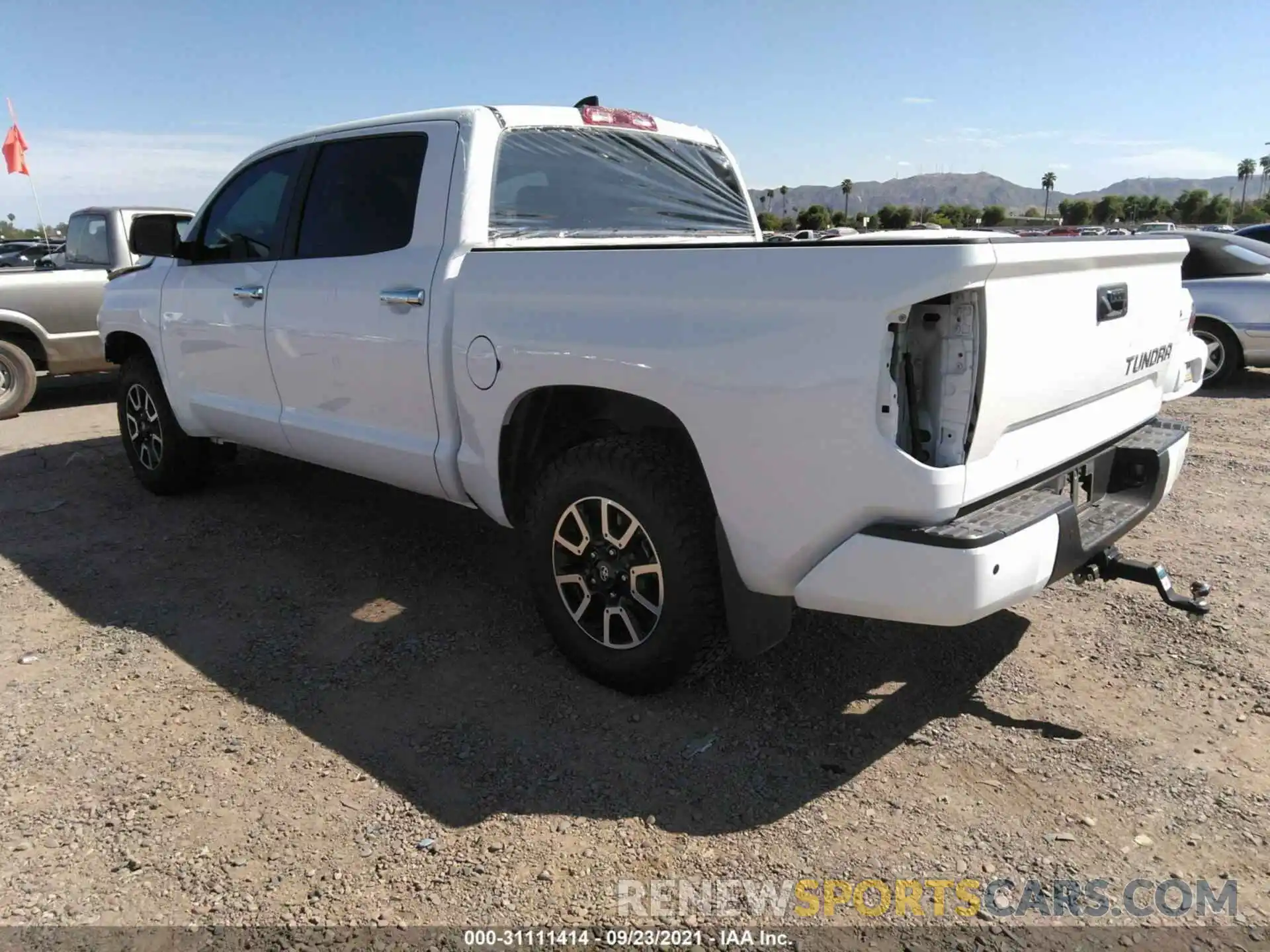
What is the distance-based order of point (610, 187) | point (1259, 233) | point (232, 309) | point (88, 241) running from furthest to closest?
point (1259, 233) < point (88, 241) < point (232, 309) < point (610, 187)

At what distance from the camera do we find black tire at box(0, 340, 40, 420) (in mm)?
8641

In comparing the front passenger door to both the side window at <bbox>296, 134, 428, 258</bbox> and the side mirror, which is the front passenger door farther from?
the side window at <bbox>296, 134, 428, 258</bbox>

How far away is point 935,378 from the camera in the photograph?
2494mm

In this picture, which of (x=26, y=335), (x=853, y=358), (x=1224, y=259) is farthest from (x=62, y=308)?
(x=1224, y=259)

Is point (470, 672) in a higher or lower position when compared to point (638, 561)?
lower

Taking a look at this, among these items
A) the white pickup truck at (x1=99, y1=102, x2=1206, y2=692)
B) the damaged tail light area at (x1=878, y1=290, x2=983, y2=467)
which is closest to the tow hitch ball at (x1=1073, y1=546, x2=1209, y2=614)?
the white pickup truck at (x1=99, y1=102, x2=1206, y2=692)

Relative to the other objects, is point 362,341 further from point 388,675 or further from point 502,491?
point 388,675

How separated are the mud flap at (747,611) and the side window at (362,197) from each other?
197cm

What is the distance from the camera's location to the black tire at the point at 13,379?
8.64 meters

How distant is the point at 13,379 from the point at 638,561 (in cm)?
804

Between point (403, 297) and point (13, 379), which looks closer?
point (403, 297)

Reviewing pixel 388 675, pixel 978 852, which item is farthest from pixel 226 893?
pixel 978 852

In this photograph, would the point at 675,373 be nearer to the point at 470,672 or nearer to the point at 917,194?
the point at 470,672

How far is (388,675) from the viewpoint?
3.58m
